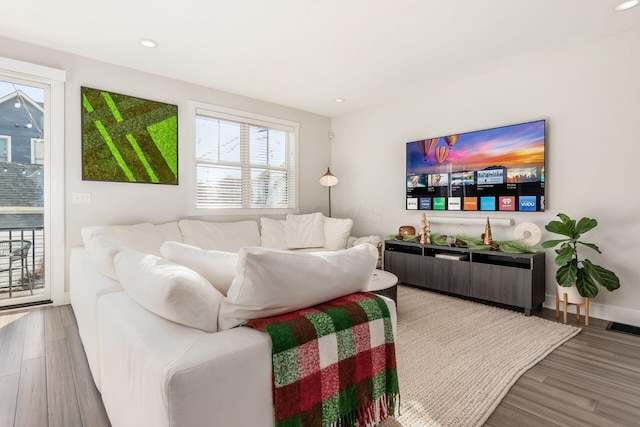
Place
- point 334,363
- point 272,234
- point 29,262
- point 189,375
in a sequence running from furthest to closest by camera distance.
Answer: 1. point 272,234
2. point 29,262
3. point 334,363
4. point 189,375

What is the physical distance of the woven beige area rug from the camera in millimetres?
1620

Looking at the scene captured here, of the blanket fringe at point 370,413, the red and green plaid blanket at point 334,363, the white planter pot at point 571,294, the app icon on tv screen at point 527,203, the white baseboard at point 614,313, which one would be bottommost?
the white baseboard at point 614,313

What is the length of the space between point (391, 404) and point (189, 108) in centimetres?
392

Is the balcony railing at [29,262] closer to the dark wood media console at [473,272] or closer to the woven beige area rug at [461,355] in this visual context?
the woven beige area rug at [461,355]

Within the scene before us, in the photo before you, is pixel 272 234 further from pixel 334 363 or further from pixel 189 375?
Answer: pixel 189 375

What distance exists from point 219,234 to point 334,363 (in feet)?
9.93

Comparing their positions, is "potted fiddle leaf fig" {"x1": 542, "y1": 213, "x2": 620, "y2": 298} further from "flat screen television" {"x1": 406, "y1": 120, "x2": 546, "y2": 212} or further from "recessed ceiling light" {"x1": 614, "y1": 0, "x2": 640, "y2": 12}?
"recessed ceiling light" {"x1": 614, "y1": 0, "x2": 640, "y2": 12}

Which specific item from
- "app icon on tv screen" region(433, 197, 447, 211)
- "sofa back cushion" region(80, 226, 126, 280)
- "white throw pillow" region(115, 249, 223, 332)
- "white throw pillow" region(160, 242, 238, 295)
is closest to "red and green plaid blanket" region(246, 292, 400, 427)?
"white throw pillow" region(115, 249, 223, 332)

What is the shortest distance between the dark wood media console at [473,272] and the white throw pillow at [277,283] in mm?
2467

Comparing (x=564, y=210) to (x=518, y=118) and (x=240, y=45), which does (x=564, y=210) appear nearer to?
(x=518, y=118)

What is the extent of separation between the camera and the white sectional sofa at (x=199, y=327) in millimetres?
863

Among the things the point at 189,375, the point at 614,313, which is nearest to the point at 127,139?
the point at 189,375

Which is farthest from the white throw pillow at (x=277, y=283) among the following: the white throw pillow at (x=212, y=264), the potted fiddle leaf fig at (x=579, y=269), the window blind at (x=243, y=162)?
the window blind at (x=243, y=162)

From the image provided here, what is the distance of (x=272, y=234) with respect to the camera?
4.37 m
